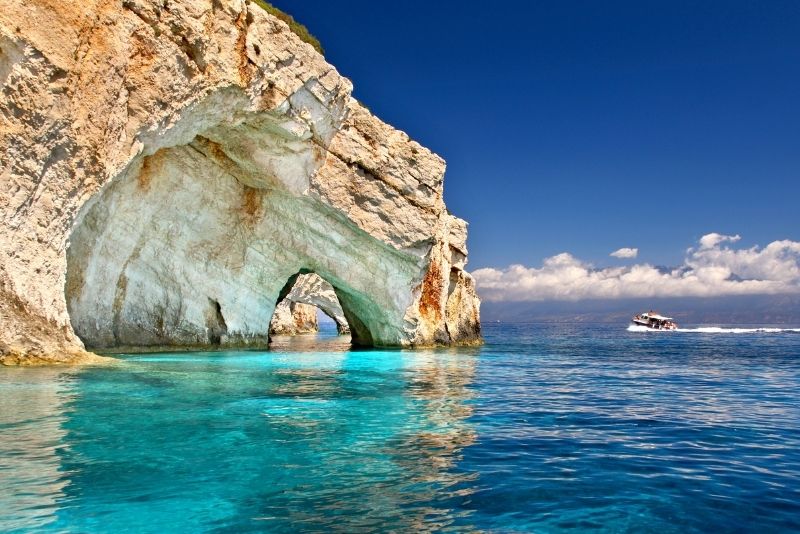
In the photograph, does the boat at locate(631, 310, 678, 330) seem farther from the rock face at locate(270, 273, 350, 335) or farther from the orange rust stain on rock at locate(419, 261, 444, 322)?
the orange rust stain on rock at locate(419, 261, 444, 322)

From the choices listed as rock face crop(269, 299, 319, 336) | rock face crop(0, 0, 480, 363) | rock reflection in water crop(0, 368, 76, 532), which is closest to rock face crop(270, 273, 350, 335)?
rock face crop(269, 299, 319, 336)

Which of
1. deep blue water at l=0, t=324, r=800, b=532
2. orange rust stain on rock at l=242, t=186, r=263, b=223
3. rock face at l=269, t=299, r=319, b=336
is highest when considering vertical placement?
orange rust stain on rock at l=242, t=186, r=263, b=223

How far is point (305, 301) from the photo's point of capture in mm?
63750

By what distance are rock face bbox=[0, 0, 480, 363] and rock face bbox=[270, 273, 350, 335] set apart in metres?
23.7

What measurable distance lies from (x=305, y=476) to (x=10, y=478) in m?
2.79

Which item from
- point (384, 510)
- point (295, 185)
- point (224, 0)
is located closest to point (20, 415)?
point (384, 510)

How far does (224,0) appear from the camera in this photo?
20.5 m

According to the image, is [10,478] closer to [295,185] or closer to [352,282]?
[295,185]

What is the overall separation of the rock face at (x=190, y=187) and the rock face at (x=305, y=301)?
23655 mm

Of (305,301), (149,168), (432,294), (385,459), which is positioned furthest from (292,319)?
(385,459)

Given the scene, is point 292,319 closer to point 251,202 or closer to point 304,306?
point 304,306

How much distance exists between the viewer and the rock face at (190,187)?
15.9 meters

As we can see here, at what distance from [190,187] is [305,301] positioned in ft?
127

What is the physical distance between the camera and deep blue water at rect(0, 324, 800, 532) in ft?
17.0
